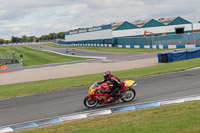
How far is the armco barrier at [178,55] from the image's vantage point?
29023 mm

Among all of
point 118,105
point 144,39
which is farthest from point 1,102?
point 144,39

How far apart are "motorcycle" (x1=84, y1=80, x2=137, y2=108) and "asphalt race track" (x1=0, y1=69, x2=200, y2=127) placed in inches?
10.2

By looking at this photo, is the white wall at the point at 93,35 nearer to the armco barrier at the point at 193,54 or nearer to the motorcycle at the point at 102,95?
the armco barrier at the point at 193,54

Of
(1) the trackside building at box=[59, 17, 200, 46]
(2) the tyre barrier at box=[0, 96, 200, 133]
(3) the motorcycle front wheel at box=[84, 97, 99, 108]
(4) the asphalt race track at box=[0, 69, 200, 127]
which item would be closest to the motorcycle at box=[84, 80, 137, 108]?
(3) the motorcycle front wheel at box=[84, 97, 99, 108]

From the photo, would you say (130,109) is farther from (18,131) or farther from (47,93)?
(47,93)

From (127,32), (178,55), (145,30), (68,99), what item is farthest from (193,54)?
(127,32)

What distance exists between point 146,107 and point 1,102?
9086mm

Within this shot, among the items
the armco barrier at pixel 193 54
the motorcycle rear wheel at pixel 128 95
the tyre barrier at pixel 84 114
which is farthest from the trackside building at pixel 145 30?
the tyre barrier at pixel 84 114

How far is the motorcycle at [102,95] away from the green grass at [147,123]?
1.94m

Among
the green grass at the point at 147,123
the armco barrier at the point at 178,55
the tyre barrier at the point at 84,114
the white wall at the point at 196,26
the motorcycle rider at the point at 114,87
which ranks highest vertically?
the white wall at the point at 196,26

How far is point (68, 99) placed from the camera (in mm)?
14320

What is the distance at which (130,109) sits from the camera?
436 inches

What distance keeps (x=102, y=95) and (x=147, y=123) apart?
4456 millimetres

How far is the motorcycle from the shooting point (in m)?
12.1
